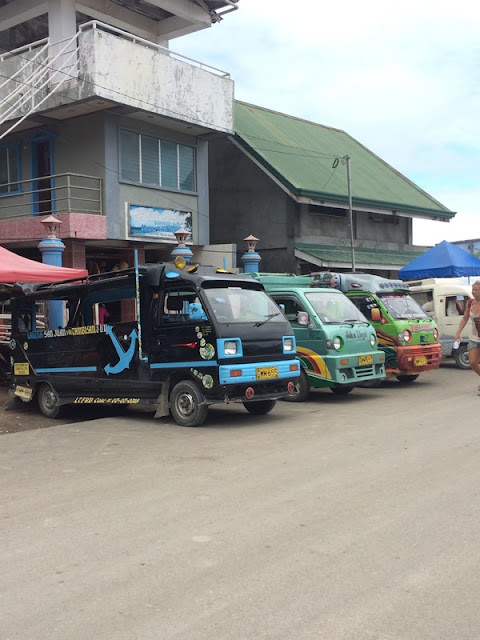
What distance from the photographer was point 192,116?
20.1 meters

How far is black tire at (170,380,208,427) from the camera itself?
9984 millimetres

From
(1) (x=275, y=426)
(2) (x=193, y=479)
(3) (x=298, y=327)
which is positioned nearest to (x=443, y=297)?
(3) (x=298, y=327)

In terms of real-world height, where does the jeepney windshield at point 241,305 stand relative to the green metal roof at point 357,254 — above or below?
below

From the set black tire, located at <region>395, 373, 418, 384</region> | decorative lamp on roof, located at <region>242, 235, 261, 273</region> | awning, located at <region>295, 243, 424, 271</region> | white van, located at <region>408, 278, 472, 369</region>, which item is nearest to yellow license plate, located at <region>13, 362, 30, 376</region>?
black tire, located at <region>395, 373, 418, 384</region>

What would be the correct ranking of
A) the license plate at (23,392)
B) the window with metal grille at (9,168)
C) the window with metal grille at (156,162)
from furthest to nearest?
the window with metal grille at (9,168) → the window with metal grille at (156,162) → the license plate at (23,392)

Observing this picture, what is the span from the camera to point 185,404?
10.2 m

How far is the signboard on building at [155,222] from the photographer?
63.5ft

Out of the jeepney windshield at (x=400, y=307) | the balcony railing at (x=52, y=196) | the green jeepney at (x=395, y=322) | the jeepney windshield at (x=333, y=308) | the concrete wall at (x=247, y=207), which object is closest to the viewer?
the jeepney windshield at (x=333, y=308)

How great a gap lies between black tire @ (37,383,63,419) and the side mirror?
4.49 meters

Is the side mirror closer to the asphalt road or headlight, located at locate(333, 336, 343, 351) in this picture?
headlight, located at locate(333, 336, 343, 351)

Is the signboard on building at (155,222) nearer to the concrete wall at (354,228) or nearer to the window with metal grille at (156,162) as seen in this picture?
the window with metal grille at (156,162)

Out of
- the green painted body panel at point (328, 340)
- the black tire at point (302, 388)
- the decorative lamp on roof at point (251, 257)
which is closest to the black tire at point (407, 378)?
the green painted body panel at point (328, 340)

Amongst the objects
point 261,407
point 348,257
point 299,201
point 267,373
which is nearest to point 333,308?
point 261,407

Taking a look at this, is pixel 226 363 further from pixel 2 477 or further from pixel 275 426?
pixel 2 477
